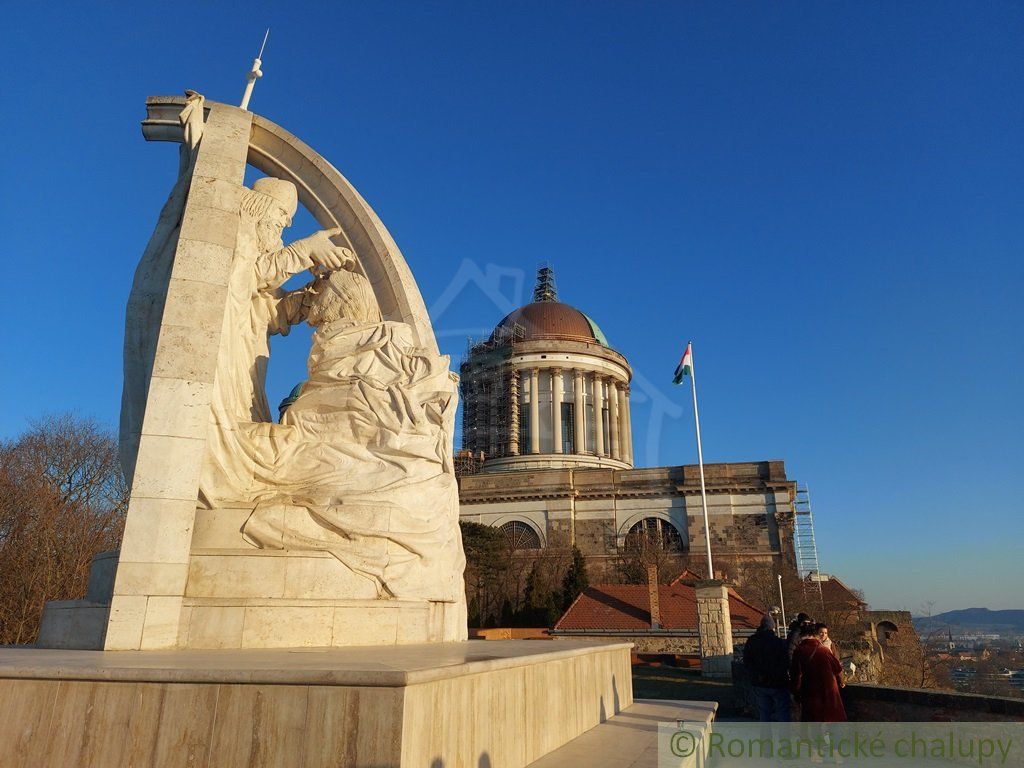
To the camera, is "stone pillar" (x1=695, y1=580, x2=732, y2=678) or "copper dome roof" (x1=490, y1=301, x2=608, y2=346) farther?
"copper dome roof" (x1=490, y1=301, x2=608, y2=346)

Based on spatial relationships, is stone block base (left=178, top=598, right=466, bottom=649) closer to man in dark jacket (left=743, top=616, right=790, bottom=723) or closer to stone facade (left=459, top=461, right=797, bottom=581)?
man in dark jacket (left=743, top=616, right=790, bottom=723)

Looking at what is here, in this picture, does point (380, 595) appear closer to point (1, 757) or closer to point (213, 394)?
point (213, 394)

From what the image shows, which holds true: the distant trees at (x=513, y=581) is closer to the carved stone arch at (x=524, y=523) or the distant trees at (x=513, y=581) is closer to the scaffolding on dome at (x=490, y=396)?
the carved stone arch at (x=524, y=523)

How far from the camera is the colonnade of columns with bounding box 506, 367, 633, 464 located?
4769 centimetres

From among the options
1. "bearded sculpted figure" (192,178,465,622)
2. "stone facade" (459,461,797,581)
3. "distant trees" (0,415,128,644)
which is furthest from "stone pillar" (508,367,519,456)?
"bearded sculpted figure" (192,178,465,622)

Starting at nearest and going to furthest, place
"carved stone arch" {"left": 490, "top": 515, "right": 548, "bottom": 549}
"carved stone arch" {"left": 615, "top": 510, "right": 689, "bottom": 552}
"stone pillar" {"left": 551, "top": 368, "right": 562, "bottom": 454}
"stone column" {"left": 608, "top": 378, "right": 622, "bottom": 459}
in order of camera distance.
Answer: "carved stone arch" {"left": 615, "top": 510, "right": 689, "bottom": 552} → "carved stone arch" {"left": 490, "top": 515, "right": 548, "bottom": 549} → "stone pillar" {"left": 551, "top": 368, "right": 562, "bottom": 454} → "stone column" {"left": 608, "top": 378, "right": 622, "bottom": 459}

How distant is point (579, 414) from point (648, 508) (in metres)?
9.07

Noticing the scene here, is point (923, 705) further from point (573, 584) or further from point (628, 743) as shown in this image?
point (573, 584)

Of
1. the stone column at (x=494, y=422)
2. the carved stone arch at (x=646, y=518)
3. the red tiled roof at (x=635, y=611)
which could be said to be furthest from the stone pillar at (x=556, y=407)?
the red tiled roof at (x=635, y=611)

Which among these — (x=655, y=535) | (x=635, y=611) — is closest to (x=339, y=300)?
(x=635, y=611)

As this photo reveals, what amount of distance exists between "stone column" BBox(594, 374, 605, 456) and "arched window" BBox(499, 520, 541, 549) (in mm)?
8571

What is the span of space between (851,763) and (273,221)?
286 inches

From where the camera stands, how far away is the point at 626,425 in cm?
5119

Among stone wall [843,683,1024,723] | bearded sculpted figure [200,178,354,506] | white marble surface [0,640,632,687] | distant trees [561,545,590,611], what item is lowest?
stone wall [843,683,1024,723]
